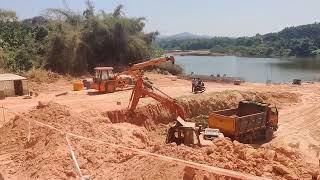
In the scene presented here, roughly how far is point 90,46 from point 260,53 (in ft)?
281

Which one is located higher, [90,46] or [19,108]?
[90,46]

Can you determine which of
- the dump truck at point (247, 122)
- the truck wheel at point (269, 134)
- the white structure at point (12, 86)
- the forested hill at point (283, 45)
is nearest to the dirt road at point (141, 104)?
the truck wheel at point (269, 134)

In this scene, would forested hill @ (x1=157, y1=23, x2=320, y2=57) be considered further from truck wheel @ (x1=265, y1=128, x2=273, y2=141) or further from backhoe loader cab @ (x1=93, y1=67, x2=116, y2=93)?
truck wheel @ (x1=265, y1=128, x2=273, y2=141)

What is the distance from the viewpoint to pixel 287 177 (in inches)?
412

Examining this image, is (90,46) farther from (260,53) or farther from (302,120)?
(260,53)

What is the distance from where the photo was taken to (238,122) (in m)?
19.6

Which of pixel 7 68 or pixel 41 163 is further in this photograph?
pixel 7 68

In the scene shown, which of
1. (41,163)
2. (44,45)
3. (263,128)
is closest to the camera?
(41,163)

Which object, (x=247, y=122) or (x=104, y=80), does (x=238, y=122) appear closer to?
(x=247, y=122)

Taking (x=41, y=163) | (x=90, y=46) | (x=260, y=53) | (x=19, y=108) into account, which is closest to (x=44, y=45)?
(x=90, y=46)

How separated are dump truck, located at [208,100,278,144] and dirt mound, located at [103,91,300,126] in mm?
4220

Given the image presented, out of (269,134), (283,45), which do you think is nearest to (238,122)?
(269,134)

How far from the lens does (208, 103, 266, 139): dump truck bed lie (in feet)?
64.2

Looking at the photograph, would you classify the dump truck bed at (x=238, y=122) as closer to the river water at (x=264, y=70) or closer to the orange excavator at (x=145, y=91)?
the orange excavator at (x=145, y=91)
